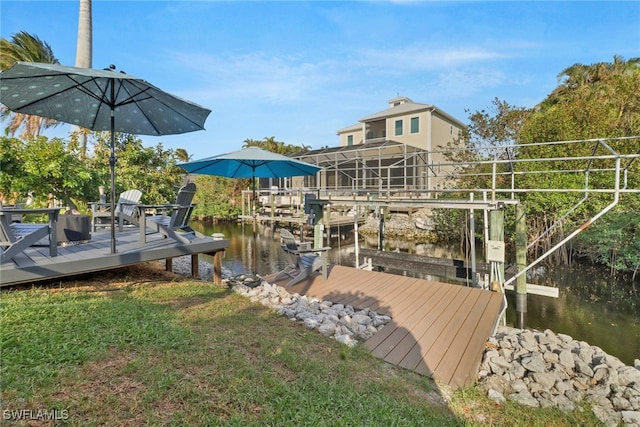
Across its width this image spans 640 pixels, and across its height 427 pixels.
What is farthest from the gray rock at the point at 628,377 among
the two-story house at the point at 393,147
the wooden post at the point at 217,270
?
the two-story house at the point at 393,147

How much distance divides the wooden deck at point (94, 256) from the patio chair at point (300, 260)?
119 centimetres

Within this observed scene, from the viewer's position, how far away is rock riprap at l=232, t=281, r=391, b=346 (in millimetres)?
3650

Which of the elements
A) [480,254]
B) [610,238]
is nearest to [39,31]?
[480,254]

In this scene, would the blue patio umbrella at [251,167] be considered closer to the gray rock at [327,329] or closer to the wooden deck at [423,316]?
the wooden deck at [423,316]

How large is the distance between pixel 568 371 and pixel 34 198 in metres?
12.0

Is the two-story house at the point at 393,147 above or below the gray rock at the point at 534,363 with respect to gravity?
above

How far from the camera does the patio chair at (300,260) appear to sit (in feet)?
17.7

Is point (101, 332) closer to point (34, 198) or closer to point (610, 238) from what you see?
point (34, 198)

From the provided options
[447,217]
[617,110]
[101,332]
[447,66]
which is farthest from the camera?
[447,66]

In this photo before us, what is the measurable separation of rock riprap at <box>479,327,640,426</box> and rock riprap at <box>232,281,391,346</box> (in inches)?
Result: 50.4

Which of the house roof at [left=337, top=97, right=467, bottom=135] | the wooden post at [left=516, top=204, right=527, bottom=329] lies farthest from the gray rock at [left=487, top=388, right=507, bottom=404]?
the house roof at [left=337, top=97, right=467, bottom=135]

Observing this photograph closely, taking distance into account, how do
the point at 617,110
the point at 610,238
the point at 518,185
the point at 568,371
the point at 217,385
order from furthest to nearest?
the point at 617,110 → the point at 518,185 → the point at 610,238 → the point at 568,371 → the point at 217,385

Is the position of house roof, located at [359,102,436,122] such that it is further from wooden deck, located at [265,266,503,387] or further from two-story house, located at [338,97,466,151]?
wooden deck, located at [265,266,503,387]

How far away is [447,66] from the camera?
1504cm
